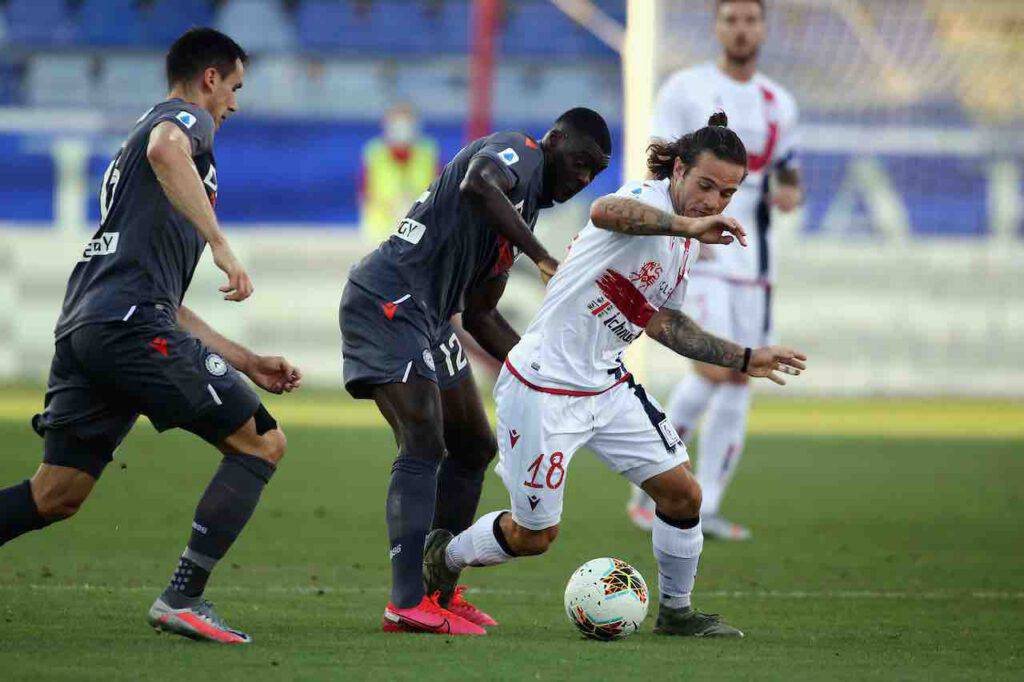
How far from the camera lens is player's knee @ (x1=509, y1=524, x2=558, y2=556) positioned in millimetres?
6184

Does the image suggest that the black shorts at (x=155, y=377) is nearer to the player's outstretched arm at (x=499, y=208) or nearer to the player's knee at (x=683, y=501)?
the player's outstretched arm at (x=499, y=208)

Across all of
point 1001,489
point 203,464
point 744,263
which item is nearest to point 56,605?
point 744,263

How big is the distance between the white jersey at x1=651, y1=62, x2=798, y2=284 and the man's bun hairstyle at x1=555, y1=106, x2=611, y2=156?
10.4ft

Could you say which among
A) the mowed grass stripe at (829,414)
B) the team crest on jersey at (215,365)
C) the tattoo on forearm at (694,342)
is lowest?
the mowed grass stripe at (829,414)

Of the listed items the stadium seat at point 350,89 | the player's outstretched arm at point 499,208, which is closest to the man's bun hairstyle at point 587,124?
the player's outstretched arm at point 499,208

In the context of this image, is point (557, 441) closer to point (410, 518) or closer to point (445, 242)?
point (410, 518)

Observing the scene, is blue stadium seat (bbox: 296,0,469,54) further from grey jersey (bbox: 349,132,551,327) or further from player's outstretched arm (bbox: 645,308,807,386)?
player's outstretched arm (bbox: 645,308,807,386)

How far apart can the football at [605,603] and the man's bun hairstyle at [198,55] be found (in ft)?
7.26

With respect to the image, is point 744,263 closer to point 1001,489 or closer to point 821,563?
point 821,563

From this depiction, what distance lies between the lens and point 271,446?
5.80m

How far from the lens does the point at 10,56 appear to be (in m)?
31.0

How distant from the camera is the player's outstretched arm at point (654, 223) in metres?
5.43

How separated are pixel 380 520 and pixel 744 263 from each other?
8.43 feet

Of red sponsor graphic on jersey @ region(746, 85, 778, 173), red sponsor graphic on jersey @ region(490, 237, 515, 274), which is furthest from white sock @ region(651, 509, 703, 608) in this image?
red sponsor graphic on jersey @ region(746, 85, 778, 173)
